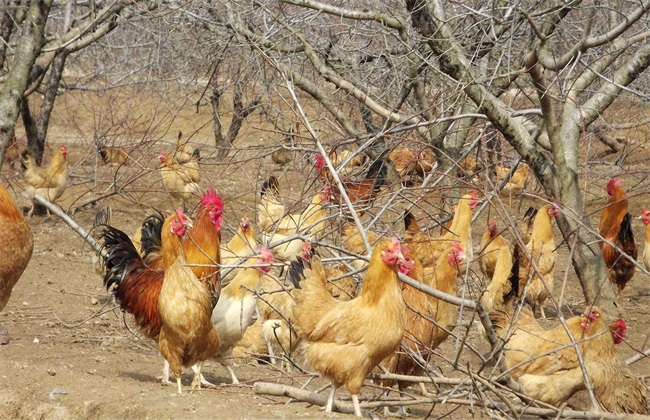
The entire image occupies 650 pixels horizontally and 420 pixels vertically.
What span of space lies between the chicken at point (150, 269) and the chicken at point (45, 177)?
6.91 m

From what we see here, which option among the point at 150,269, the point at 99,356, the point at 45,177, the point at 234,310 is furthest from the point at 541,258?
the point at 45,177

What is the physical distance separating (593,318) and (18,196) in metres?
11.4

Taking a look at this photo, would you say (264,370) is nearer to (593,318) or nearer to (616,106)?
(593,318)

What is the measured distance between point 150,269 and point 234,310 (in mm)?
753

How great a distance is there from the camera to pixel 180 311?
5.77 metres

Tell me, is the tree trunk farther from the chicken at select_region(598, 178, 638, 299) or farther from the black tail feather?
the chicken at select_region(598, 178, 638, 299)

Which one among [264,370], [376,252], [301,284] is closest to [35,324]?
[264,370]

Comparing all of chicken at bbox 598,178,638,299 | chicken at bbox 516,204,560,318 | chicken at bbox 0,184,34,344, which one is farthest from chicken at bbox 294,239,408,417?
chicken at bbox 598,178,638,299

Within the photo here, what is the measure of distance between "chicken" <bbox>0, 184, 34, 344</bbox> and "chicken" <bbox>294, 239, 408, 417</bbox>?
2084 mm

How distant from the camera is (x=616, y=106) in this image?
12.7m

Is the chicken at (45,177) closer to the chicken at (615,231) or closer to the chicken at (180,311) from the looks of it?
the chicken at (180,311)

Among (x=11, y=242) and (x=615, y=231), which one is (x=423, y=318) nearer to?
(x=11, y=242)

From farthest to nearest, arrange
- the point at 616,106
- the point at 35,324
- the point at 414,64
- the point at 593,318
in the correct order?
the point at 616,106 → the point at 35,324 → the point at 414,64 → the point at 593,318

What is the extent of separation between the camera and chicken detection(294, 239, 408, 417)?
523 cm
